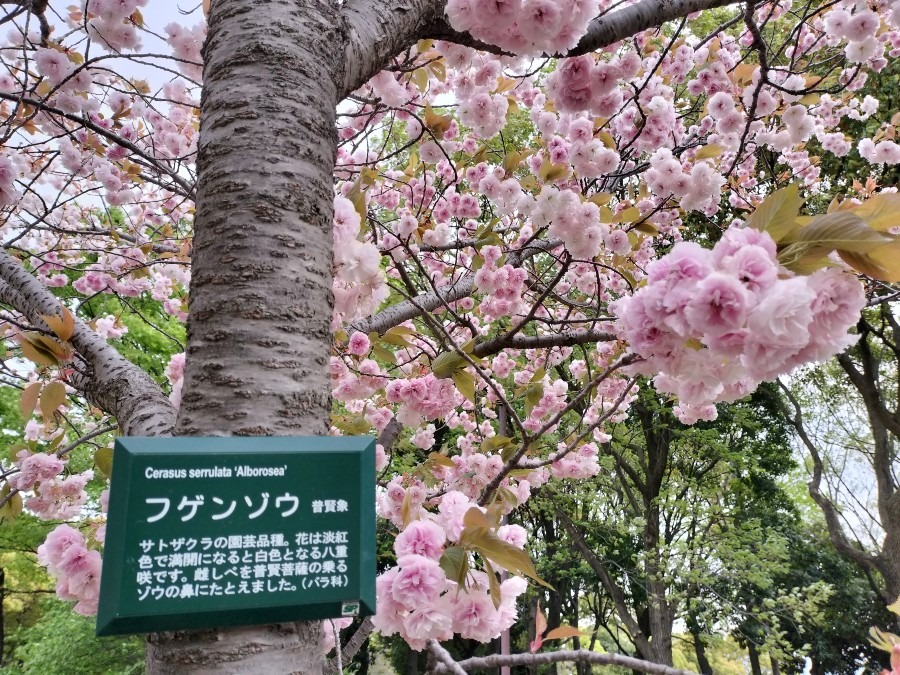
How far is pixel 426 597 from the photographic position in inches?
34.4

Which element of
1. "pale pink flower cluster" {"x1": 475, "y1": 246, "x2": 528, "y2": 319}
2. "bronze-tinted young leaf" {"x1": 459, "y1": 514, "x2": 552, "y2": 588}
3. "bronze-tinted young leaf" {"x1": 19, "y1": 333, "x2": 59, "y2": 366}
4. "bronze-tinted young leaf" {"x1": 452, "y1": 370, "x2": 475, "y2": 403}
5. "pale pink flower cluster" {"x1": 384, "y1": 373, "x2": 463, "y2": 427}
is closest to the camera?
"bronze-tinted young leaf" {"x1": 459, "y1": 514, "x2": 552, "y2": 588}

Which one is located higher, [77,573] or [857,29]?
[857,29]

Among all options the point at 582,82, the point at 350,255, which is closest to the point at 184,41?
the point at 582,82

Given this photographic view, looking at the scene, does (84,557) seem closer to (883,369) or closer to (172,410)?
(172,410)

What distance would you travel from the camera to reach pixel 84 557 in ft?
2.83

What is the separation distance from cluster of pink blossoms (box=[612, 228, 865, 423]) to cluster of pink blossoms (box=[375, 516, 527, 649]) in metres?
0.54

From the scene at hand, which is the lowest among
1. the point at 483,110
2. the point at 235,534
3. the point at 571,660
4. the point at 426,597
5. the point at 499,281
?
the point at 571,660

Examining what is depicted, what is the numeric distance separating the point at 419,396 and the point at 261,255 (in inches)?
57.9

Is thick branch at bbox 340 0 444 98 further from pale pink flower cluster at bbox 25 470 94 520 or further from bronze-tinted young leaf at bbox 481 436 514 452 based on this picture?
pale pink flower cluster at bbox 25 470 94 520

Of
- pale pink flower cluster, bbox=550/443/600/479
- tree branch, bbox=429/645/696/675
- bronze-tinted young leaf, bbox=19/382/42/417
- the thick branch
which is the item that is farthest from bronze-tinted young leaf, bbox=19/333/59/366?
pale pink flower cluster, bbox=550/443/600/479

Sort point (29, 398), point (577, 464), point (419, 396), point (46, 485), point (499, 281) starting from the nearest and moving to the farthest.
Answer: point (29, 398) → point (46, 485) → point (419, 396) → point (499, 281) → point (577, 464)

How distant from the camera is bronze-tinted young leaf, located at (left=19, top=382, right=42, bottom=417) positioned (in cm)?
122

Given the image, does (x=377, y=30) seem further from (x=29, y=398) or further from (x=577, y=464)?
(x=577, y=464)

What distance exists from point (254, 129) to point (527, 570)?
0.81 m
